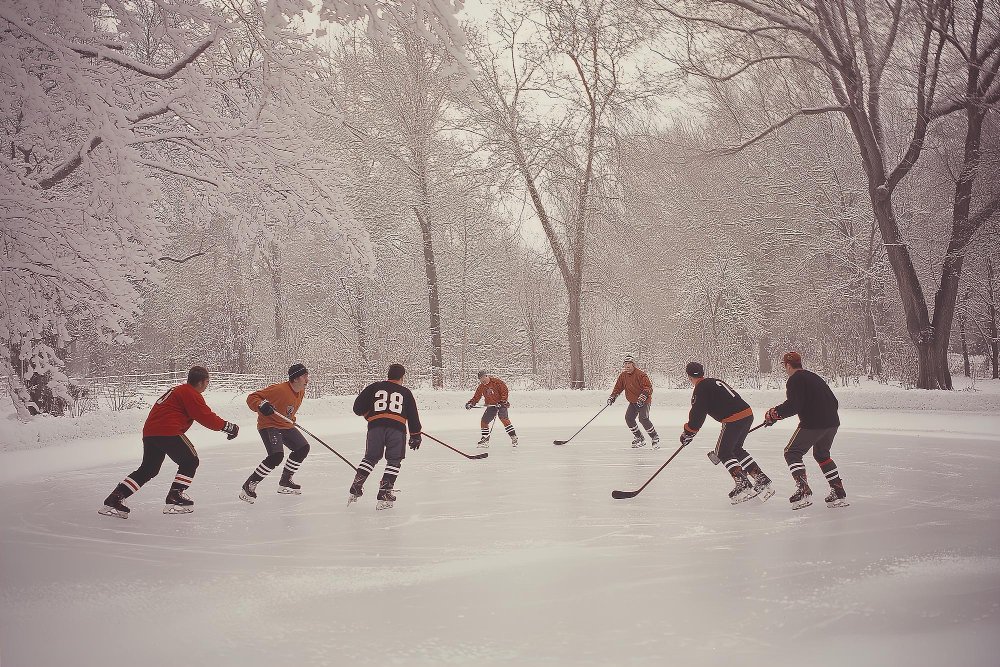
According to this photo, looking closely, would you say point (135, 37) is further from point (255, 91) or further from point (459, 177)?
point (459, 177)

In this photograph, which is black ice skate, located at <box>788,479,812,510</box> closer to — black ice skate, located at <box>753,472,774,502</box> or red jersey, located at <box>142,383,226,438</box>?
black ice skate, located at <box>753,472,774,502</box>

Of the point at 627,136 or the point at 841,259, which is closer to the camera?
the point at 627,136

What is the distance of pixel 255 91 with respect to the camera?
14.6 meters

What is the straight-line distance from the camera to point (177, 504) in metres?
8.58

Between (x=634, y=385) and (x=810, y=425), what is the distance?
19.0 ft

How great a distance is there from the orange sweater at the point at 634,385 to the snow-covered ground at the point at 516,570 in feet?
7.05

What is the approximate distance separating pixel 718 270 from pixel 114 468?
27381mm

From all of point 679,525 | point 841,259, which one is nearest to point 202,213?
point 679,525

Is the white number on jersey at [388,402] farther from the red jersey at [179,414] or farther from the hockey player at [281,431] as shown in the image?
the red jersey at [179,414]

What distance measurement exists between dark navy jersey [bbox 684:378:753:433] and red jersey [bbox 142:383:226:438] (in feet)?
16.8

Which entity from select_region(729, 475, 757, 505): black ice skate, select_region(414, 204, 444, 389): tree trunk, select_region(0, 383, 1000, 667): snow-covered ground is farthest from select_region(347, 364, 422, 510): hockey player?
select_region(414, 204, 444, 389): tree trunk

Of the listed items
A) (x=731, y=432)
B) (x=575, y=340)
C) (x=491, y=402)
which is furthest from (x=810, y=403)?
(x=575, y=340)

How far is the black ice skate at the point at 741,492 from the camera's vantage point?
8.55m

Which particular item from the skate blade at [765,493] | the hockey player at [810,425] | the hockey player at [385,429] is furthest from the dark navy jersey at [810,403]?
the hockey player at [385,429]
